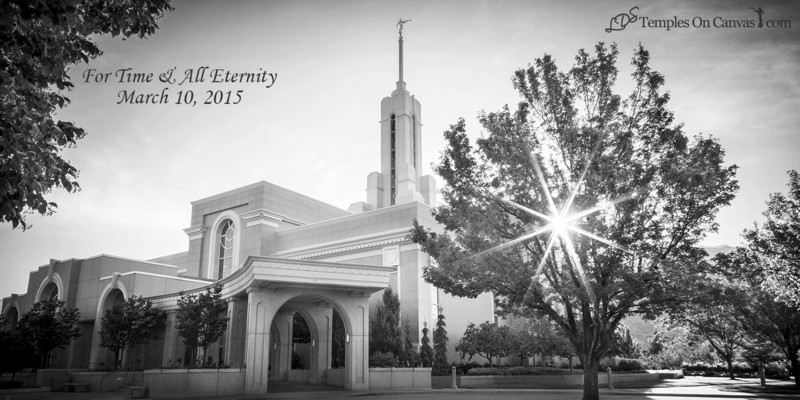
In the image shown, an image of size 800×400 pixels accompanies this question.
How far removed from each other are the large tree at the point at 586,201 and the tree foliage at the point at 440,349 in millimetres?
15223

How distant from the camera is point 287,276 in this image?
74.7 feet

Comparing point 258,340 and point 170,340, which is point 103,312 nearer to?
point 170,340

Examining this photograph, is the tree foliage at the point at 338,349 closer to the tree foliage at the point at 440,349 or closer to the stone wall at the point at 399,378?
the stone wall at the point at 399,378

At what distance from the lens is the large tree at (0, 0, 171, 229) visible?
6.66 metres

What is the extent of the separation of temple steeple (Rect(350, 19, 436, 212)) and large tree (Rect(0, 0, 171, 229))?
37609 millimetres

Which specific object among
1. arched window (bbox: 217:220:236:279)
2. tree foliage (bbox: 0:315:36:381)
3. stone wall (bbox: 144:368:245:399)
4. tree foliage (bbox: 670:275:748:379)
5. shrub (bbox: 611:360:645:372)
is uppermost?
arched window (bbox: 217:220:236:279)

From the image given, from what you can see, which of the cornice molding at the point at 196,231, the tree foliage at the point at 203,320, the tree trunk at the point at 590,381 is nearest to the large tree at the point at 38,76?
the tree trunk at the point at 590,381

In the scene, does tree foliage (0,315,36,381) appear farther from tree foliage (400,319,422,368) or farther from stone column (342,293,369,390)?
tree foliage (400,319,422,368)

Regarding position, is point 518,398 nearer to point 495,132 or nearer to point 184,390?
point 495,132

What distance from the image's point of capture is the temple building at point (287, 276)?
23.8 meters

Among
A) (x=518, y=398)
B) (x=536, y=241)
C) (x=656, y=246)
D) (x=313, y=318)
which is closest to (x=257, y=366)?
(x=313, y=318)

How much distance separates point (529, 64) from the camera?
59.8ft

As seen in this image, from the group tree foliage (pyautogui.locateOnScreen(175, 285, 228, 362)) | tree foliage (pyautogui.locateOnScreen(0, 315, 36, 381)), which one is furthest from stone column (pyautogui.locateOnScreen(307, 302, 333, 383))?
tree foliage (pyautogui.locateOnScreen(0, 315, 36, 381))

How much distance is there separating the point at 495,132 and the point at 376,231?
22.0 metres
